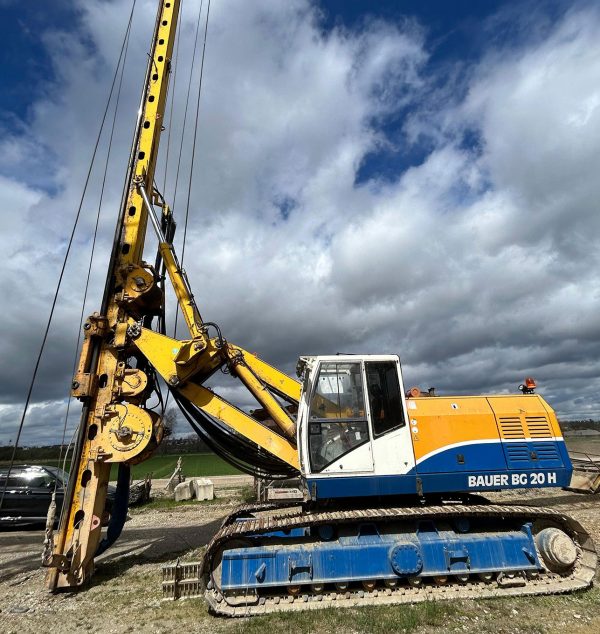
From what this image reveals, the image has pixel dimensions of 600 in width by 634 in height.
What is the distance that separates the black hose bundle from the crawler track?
1.60m

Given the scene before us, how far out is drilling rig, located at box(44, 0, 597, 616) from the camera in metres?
5.89

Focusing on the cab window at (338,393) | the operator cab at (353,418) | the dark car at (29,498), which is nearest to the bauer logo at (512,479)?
the operator cab at (353,418)

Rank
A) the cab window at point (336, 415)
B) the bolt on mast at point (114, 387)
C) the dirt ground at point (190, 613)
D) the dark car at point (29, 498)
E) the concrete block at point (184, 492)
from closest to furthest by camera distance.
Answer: the dirt ground at point (190, 613) < the cab window at point (336, 415) < the bolt on mast at point (114, 387) < the dark car at point (29, 498) < the concrete block at point (184, 492)

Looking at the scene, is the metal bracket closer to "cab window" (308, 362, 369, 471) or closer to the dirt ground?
the dirt ground

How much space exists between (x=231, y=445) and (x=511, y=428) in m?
4.81

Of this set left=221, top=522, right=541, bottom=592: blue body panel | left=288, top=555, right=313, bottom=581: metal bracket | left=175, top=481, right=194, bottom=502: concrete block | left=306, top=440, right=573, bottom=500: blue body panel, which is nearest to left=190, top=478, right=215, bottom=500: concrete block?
left=175, top=481, right=194, bottom=502: concrete block

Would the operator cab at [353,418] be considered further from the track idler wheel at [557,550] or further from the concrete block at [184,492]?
the concrete block at [184,492]

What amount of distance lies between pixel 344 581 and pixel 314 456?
5.54 feet

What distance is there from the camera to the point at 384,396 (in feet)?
21.2

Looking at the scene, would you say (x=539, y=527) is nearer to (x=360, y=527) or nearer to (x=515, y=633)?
(x=515, y=633)

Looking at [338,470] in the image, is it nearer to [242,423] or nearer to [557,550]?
A: [242,423]

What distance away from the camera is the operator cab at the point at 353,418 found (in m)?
6.13

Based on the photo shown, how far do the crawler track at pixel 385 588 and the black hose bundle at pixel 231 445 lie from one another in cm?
160

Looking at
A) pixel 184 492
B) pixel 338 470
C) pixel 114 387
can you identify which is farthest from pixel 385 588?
pixel 184 492
